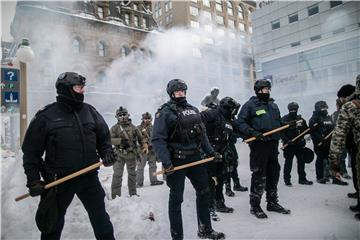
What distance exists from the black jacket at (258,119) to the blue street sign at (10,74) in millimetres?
5840

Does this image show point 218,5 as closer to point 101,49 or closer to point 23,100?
point 101,49

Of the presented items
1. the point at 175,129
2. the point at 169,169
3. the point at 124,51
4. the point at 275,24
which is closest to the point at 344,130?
the point at 175,129

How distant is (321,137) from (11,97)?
7.65m

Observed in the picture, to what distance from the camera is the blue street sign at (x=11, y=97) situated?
7297 millimetres

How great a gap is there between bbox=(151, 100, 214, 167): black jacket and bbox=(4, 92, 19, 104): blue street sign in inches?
211

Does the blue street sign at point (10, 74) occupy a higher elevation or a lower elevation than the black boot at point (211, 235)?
higher

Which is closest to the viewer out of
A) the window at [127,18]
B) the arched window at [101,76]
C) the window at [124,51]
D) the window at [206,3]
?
the arched window at [101,76]

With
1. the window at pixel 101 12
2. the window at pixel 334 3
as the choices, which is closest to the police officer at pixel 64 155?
the window at pixel 334 3

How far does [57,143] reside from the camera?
295 centimetres

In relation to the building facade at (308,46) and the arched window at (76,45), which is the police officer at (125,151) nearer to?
the building facade at (308,46)

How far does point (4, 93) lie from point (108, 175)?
4.04 meters

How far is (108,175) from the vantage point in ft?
32.1

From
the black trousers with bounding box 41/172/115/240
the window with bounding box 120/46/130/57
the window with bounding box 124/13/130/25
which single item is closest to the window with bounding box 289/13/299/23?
the window with bounding box 120/46/130/57

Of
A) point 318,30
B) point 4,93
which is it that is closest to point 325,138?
point 4,93
